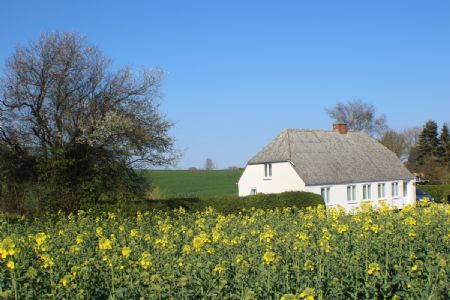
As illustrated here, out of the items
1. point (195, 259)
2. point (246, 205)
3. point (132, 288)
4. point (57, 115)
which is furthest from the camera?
point (246, 205)

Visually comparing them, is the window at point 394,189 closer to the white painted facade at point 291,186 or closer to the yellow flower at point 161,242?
the white painted facade at point 291,186

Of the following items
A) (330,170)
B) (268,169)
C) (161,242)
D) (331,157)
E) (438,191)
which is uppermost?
(331,157)

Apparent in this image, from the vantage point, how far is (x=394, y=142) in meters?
76.0

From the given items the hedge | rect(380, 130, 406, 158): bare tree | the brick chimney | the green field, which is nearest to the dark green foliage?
the brick chimney

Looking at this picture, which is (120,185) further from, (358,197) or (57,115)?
(358,197)

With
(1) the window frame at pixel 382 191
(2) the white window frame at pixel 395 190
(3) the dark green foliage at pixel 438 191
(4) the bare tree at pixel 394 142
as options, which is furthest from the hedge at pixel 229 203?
(4) the bare tree at pixel 394 142

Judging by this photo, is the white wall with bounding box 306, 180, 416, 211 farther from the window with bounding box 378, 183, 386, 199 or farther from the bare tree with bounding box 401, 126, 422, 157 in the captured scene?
the bare tree with bounding box 401, 126, 422, 157

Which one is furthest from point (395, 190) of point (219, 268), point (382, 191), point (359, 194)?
point (219, 268)

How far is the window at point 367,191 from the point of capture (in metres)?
38.1

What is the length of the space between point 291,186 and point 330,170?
3485 millimetres

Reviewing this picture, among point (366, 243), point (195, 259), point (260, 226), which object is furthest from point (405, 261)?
point (260, 226)

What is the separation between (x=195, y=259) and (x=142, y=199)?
1386 centimetres

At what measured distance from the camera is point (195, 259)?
25.4 feet

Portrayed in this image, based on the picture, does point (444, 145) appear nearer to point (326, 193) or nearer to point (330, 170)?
point (330, 170)
